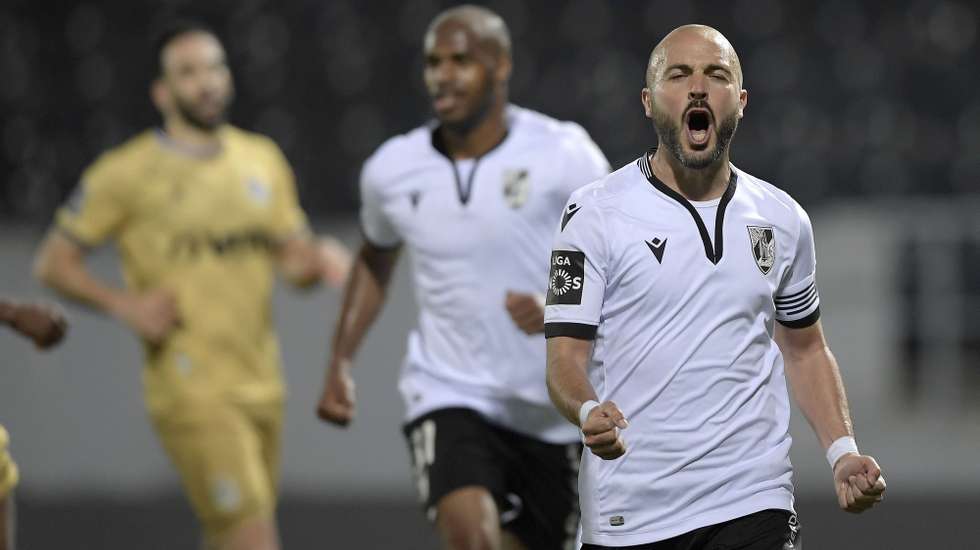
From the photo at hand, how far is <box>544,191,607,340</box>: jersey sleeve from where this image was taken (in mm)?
3500

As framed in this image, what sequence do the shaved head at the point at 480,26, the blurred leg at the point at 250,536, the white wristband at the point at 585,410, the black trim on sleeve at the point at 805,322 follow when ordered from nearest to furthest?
the white wristband at the point at 585,410, the black trim on sleeve at the point at 805,322, the shaved head at the point at 480,26, the blurred leg at the point at 250,536

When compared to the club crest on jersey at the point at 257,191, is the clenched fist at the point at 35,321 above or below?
below

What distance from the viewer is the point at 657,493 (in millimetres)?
3562

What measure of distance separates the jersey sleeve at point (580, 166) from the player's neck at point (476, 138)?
0.83 feet

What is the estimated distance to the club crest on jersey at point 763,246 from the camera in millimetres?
3546

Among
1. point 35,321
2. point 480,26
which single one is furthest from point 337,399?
point 480,26

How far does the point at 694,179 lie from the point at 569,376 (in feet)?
1.76

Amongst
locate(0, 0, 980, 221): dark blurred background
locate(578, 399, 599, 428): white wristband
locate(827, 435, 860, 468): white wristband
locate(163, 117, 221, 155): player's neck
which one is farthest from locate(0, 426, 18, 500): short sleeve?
locate(0, 0, 980, 221): dark blurred background

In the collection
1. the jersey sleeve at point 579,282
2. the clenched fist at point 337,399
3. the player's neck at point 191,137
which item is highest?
the player's neck at point 191,137

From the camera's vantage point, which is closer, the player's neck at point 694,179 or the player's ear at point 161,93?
Answer: the player's neck at point 694,179

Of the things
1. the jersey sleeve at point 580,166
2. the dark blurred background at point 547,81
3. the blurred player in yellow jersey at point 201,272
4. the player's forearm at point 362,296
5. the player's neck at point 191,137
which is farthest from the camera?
the dark blurred background at point 547,81

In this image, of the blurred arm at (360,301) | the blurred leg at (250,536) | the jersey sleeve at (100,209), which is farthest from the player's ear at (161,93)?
the blurred leg at (250,536)

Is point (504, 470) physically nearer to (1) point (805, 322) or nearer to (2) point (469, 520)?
(2) point (469, 520)

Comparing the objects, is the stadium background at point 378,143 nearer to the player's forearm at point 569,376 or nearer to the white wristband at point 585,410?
the player's forearm at point 569,376
